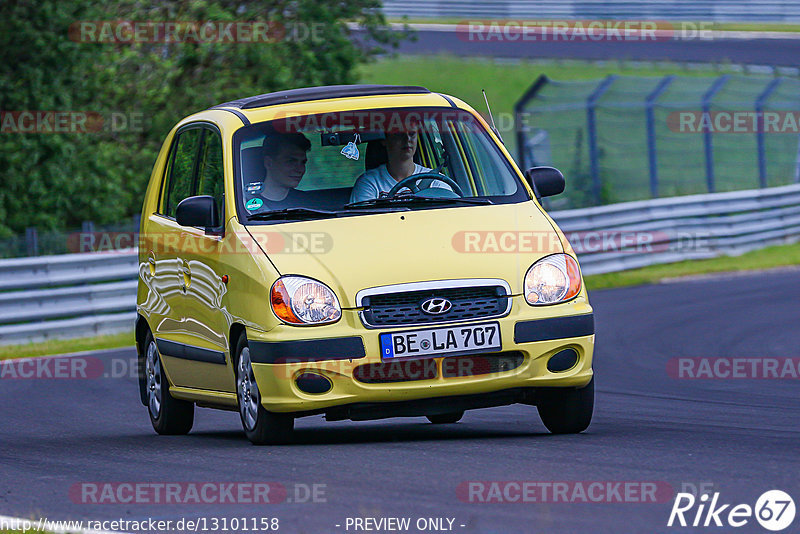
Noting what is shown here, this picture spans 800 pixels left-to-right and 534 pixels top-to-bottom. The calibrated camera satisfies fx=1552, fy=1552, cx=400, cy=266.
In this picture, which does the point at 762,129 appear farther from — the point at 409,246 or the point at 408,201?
the point at 409,246

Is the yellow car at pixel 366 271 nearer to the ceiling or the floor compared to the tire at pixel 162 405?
nearer to the ceiling

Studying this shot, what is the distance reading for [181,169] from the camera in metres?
9.53

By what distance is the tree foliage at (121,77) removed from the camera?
21.9 meters

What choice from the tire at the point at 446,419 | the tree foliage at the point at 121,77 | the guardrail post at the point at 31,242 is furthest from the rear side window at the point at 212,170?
the tree foliage at the point at 121,77

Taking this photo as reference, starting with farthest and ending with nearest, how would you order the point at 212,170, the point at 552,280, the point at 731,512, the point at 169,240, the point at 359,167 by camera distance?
1. the point at 169,240
2. the point at 212,170
3. the point at 359,167
4. the point at 552,280
5. the point at 731,512

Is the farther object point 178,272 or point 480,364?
point 178,272

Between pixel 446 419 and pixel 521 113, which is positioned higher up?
pixel 446 419

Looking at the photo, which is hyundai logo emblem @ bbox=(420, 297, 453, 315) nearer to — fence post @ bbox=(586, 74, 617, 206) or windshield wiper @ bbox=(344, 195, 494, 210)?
windshield wiper @ bbox=(344, 195, 494, 210)

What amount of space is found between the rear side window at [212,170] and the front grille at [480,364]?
Answer: 1.67 m

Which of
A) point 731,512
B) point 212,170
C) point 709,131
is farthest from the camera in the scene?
point 709,131

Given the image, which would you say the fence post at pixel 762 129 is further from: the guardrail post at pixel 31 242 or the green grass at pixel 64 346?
the guardrail post at pixel 31 242

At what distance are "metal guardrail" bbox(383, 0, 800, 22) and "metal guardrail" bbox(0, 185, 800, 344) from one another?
20.3m

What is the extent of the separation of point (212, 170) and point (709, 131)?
15.7 meters

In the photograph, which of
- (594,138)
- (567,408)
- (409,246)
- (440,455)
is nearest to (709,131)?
(594,138)
